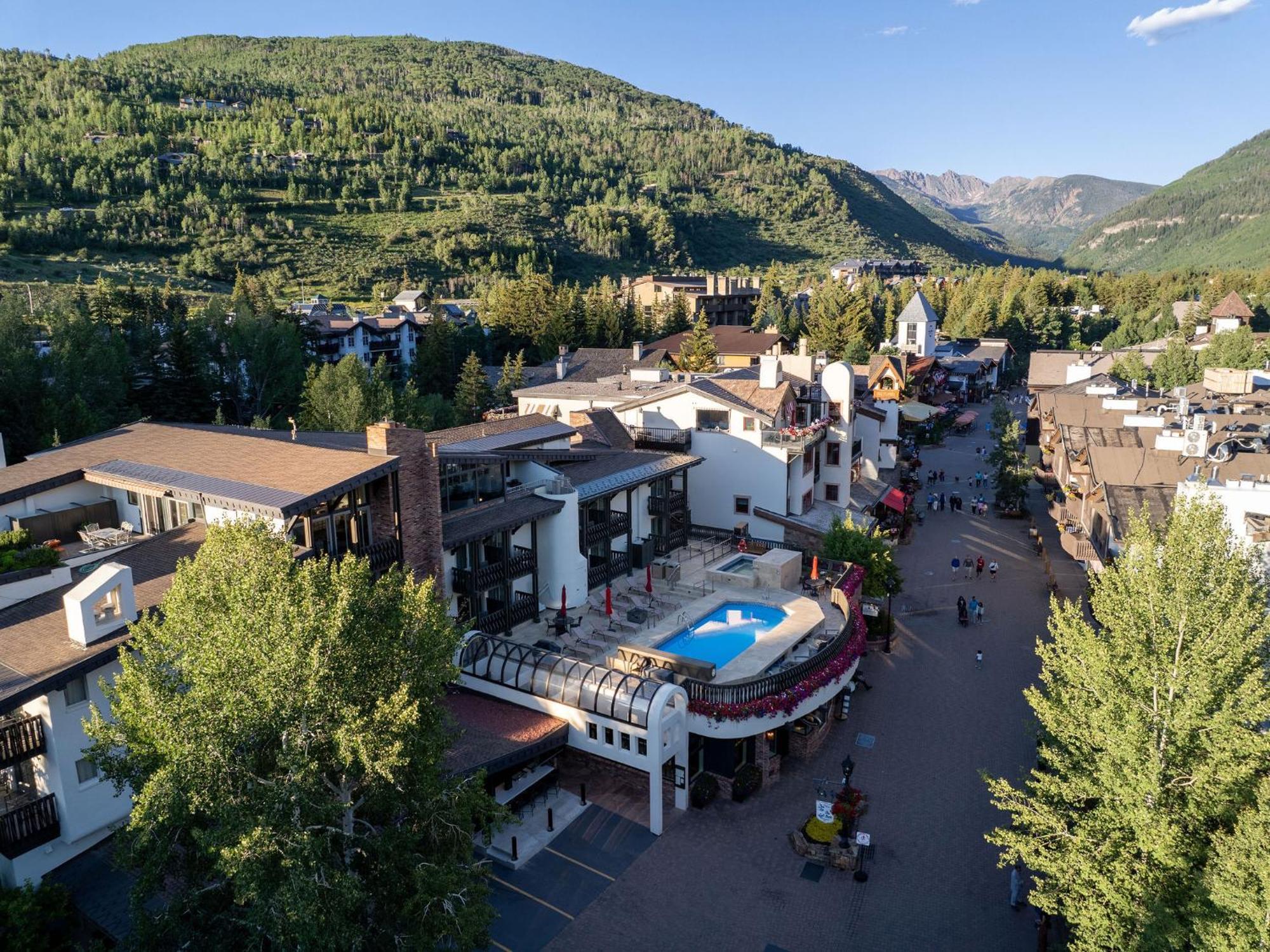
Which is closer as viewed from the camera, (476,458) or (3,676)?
(3,676)

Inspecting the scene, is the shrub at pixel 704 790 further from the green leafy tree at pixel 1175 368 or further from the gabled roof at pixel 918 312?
the gabled roof at pixel 918 312

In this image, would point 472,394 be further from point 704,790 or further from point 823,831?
point 823,831

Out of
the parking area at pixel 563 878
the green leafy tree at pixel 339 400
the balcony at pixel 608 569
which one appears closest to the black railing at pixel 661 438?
the balcony at pixel 608 569

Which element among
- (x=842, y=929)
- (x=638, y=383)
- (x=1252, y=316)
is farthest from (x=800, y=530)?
(x=1252, y=316)

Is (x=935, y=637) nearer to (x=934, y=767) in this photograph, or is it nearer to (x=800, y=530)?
(x=800, y=530)

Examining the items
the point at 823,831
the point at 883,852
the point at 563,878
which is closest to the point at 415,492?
the point at 563,878
